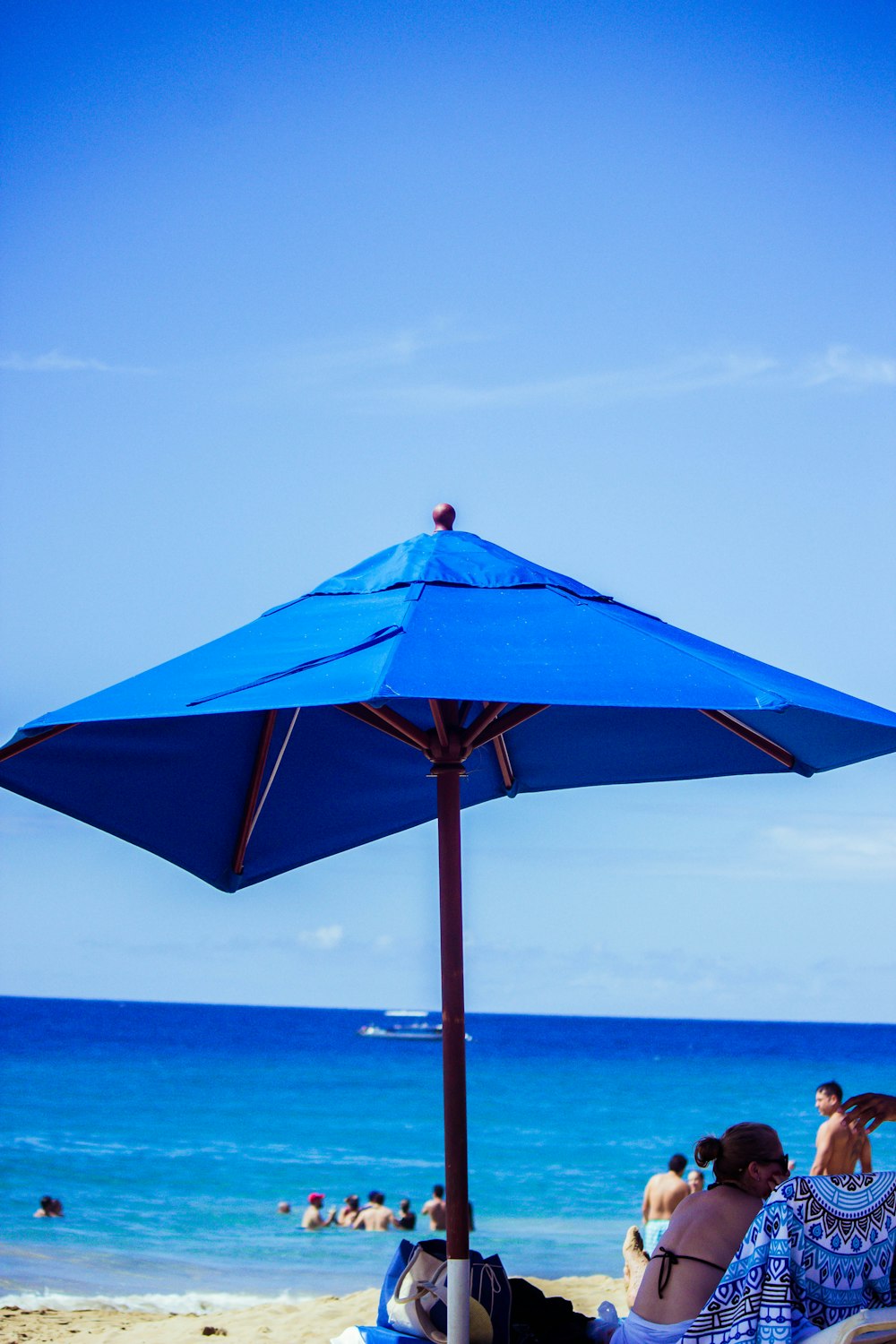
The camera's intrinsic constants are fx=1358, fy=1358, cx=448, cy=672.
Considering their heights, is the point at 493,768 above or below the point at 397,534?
below

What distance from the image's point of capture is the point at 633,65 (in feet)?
26.5

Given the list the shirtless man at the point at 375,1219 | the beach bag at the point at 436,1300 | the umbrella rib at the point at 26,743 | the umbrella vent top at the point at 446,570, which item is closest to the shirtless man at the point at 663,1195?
the beach bag at the point at 436,1300

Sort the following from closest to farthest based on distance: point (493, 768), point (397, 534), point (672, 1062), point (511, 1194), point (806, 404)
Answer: point (397, 534) < point (493, 768) < point (806, 404) < point (511, 1194) < point (672, 1062)

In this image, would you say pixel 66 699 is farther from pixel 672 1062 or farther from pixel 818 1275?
pixel 672 1062

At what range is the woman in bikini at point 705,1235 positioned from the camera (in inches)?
125

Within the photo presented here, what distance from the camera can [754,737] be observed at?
413 centimetres

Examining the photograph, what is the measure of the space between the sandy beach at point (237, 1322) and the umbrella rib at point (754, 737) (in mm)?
5050

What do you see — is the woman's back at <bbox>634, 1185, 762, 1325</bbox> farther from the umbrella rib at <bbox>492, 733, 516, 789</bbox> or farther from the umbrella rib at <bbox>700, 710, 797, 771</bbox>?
the umbrella rib at <bbox>492, 733, 516, 789</bbox>

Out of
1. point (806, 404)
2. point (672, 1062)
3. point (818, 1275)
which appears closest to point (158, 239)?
point (806, 404)

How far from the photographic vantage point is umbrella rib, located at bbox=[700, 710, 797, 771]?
13.4 ft

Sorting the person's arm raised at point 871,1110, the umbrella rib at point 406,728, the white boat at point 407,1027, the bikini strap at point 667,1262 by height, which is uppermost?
the white boat at point 407,1027

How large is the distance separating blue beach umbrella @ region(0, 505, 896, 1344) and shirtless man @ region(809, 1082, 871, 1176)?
1807 mm

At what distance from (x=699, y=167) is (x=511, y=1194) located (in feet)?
55.7

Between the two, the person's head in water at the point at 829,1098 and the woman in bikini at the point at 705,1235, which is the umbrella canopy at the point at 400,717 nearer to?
the woman in bikini at the point at 705,1235
